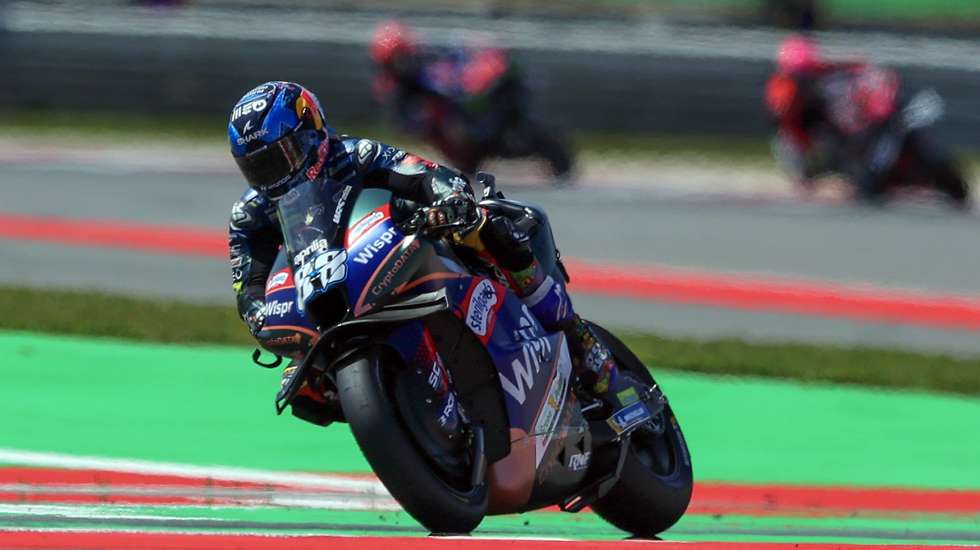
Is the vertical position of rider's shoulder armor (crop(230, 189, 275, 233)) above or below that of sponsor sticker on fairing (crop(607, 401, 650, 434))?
above

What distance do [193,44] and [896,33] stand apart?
327 inches

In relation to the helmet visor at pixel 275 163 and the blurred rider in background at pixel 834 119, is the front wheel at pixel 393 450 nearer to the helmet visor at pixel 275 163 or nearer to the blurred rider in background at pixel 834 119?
the helmet visor at pixel 275 163

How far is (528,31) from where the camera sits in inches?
815

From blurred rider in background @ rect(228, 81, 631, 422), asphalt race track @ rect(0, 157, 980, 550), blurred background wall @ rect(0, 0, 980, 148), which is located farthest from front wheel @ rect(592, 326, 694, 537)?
blurred background wall @ rect(0, 0, 980, 148)

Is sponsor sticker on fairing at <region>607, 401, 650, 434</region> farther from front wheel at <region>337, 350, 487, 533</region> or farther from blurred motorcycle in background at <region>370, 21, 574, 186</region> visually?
blurred motorcycle in background at <region>370, 21, 574, 186</region>

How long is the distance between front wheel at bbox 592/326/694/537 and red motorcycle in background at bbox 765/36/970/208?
11248mm

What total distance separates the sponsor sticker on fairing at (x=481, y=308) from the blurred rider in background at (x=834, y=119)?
12.4 meters

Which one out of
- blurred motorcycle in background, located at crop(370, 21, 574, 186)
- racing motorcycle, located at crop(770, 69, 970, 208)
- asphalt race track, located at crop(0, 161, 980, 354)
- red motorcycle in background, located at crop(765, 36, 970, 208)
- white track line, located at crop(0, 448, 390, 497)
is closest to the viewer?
white track line, located at crop(0, 448, 390, 497)

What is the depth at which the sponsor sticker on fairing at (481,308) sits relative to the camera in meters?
5.14

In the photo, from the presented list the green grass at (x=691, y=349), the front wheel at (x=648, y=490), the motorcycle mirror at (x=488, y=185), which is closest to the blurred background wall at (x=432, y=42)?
the green grass at (x=691, y=349)

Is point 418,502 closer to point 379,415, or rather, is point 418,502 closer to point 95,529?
point 379,415

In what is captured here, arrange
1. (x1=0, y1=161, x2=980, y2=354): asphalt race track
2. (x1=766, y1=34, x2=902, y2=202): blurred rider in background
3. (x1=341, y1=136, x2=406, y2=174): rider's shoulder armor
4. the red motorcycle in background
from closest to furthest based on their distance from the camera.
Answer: (x1=341, y1=136, x2=406, y2=174): rider's shoulder armor
(x1=0, y1=161, x2=980, y2=354): asphalt race track
the red motorcycle in background
(x1=766, y1=34, x2=902, y2=202): blurred rider in background

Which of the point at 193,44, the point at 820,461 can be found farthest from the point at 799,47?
the point at 820,461

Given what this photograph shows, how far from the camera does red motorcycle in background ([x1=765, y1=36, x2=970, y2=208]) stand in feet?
55.9
